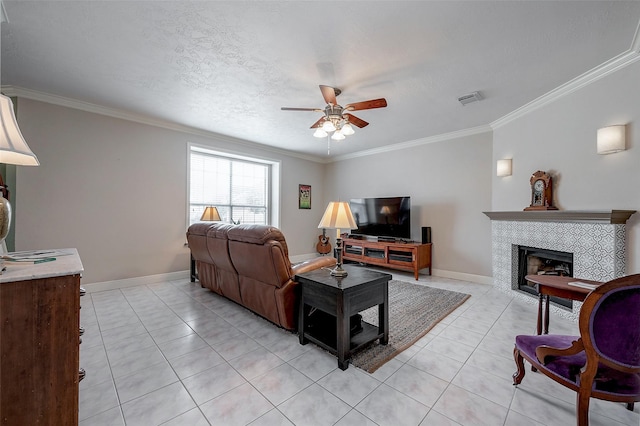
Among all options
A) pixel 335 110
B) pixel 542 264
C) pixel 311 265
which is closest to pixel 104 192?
pixel 311 265

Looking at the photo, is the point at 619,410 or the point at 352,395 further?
the point at 352,395

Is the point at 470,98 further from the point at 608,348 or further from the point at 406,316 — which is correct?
the point at 608,348

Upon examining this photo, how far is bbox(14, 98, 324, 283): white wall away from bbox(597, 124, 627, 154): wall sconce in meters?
5.29

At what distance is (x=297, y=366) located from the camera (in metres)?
1.92

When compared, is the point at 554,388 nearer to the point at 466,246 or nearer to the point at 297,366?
the point at 297,366

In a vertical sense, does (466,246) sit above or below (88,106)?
below

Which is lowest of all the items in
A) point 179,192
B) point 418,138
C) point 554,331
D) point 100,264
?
point 554,331

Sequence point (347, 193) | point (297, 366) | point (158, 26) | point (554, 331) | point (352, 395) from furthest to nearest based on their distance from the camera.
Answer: point (347, 193)
point (554, 331)
point (158, 26)
point (297, 366)
point (352, 395)

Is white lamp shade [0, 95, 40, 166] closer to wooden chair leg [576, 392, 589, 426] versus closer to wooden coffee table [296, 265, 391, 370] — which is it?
wooden coffee table [296, 265, 391, 370]

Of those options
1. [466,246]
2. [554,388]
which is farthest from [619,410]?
[466,246]

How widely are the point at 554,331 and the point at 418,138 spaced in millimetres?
3536

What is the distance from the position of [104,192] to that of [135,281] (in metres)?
1.38

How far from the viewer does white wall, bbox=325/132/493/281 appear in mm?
4301

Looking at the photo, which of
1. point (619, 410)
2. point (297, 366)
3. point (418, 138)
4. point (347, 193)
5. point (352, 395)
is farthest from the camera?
point (347, 193)
